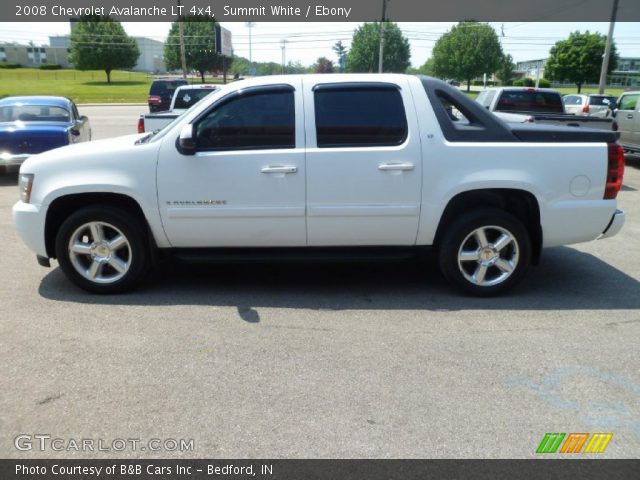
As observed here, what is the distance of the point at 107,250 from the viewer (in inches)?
196

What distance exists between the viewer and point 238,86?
4.84 meters

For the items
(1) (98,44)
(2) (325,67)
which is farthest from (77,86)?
(2) (325,67)

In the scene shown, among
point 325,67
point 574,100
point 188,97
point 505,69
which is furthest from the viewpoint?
point 325,67

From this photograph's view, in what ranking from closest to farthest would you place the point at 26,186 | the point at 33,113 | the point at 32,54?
the point at 26,186 → the point at 33,113 → the point at 32,54

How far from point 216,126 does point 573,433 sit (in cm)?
354

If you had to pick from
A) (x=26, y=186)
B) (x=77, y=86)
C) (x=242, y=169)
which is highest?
(x=242, y=169)

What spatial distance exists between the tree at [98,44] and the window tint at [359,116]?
79837 mm

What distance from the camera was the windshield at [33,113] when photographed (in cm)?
1149

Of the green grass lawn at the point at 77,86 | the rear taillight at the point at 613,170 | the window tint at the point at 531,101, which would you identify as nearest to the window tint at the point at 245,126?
the rear taillight at the point at 613,170

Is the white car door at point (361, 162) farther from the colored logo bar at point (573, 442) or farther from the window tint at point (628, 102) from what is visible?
the window tint at point (628, 102)

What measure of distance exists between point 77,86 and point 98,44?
1200 cm

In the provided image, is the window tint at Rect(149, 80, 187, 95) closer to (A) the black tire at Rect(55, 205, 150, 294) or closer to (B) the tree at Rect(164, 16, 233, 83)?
(A) the black tire at Rect(55, 205, 150, 294)

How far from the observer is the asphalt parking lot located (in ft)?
9.87

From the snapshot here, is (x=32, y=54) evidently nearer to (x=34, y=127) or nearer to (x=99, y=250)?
(x=34, y=127)
